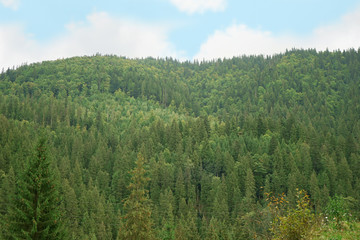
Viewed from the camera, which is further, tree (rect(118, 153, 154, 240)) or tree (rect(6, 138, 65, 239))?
tree (rect(118, 153, 154, 240))

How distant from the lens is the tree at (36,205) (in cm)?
2361

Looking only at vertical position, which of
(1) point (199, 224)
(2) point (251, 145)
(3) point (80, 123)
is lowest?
(1) point (199, 224)

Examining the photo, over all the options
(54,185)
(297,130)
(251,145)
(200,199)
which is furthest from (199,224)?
(54,185)

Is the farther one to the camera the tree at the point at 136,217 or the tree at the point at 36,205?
the tree at the point at 136,217

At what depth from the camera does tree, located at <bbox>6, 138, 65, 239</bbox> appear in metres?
23.6

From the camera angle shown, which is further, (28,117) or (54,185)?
(28,117)

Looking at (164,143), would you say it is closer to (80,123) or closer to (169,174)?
(169,174)

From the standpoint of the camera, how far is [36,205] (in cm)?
2425

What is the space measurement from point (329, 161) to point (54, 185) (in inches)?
3419

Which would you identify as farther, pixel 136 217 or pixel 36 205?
pixel 136 217

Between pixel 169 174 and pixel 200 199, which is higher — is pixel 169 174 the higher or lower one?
the higher one

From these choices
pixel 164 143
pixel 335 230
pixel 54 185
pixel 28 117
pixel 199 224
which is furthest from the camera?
pixel 28 117

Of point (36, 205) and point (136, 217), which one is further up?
point (36, 205)

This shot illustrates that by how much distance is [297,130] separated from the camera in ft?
375
